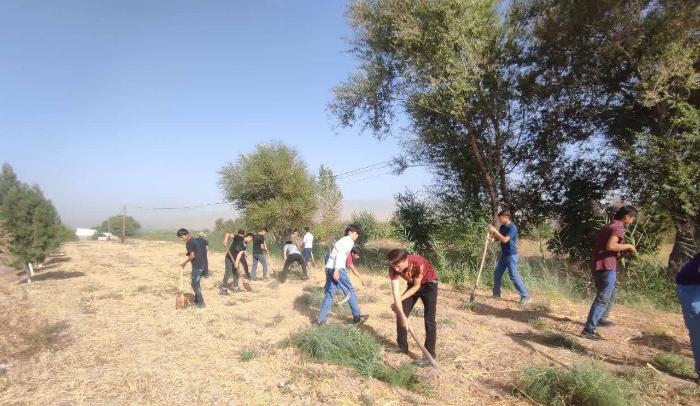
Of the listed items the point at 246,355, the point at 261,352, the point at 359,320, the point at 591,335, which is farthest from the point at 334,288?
the point at 591,335

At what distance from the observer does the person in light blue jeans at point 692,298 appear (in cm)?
441

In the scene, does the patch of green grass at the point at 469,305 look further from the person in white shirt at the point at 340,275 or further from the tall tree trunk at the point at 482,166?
the tall tree trunk at the point at 482,166

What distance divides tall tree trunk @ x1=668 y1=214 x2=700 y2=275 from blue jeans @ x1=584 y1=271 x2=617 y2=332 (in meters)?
5.79

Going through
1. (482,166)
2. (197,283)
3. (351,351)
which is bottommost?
(351,351)

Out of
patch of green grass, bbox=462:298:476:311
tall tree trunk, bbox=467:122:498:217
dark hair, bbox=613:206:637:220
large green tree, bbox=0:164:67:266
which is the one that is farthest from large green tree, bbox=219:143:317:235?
dark hair, bbox=613:206:637:220

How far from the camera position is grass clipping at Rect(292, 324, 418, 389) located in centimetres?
498

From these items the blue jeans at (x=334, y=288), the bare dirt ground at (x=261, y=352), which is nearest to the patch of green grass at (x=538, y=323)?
the bare dirt ground at (x=261, y=352)

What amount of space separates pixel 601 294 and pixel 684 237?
20.6 feet

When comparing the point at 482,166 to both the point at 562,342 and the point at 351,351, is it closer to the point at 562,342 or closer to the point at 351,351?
the point at 562,342

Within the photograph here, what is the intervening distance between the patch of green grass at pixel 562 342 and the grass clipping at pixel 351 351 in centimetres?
215

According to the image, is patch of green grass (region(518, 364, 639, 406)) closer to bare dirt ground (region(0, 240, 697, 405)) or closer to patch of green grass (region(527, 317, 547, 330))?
bare dirt ground (region(0, 240, 697, 405))

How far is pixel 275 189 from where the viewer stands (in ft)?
81.3

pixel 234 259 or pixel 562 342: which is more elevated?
pixel 234 259

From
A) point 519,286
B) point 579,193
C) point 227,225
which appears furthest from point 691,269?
point 227,225
